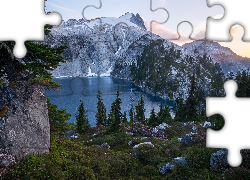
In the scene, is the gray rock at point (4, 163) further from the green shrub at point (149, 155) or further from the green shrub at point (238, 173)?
the green shrub at point (238, 173)

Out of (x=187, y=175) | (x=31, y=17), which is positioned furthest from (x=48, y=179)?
(x=187, y=175)

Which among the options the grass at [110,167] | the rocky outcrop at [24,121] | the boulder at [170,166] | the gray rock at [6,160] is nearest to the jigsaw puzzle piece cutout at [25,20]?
the rocky outcrop at [24,121]

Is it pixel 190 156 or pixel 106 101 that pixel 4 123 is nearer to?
pixel 190 156

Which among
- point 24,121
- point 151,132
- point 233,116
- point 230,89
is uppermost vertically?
point 230,89

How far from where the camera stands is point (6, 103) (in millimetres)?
7434

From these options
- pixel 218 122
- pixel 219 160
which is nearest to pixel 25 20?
pixel 218 122

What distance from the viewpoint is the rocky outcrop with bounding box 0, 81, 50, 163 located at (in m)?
6.91

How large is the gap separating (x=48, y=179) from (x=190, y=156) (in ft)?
28.7

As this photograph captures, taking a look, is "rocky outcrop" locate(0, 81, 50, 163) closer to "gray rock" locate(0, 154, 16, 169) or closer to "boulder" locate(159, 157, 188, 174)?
"gray rock" locate(0, 154, 16, 169)

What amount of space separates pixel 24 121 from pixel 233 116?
30.8ft

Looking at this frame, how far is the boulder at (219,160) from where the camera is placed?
28.3ft

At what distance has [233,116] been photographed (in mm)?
5398

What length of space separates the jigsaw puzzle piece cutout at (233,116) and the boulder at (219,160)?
155 inches

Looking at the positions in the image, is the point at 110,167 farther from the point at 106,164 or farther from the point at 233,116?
the point at 233,116
